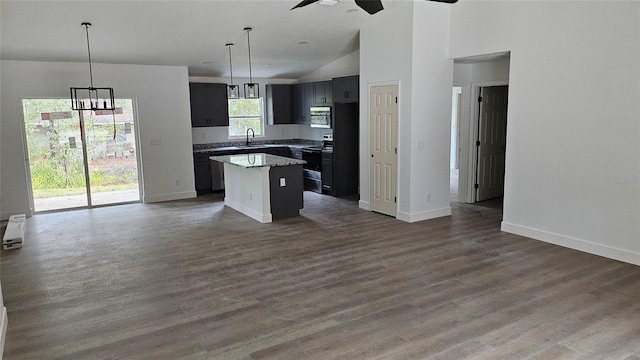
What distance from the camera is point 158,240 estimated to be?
548 cm

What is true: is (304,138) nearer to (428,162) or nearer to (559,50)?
(428,162)

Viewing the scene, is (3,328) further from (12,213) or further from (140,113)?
(140,113)

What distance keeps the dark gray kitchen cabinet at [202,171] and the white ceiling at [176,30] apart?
5.72 feet

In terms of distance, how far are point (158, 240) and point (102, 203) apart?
2.77 metres

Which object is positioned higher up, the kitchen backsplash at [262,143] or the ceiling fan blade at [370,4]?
the ceiling fan blade at [370,4]

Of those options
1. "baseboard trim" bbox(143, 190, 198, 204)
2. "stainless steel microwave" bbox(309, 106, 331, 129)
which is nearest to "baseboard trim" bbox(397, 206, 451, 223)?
"stainless steel microwave" bbox(309, 106, 331, 129)

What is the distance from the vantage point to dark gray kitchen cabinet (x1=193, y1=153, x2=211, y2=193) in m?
8.50

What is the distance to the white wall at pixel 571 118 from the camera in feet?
14.2

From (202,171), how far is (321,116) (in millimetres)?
2562

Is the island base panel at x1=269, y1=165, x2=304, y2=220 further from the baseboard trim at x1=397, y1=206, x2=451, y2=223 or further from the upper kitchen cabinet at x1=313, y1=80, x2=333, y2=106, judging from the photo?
the upper kitchen cabinet at x1=313, y1=80, x2=333, y2=106

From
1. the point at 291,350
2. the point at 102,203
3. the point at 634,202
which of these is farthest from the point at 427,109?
the point at 102,203

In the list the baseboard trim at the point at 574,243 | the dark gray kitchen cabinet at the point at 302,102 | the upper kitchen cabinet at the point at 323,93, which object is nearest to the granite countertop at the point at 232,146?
the dark gray kitchen cabinet at the point at 302,102

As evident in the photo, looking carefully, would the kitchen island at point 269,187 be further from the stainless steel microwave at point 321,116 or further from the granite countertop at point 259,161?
the stainless steel microwave at point 321,116

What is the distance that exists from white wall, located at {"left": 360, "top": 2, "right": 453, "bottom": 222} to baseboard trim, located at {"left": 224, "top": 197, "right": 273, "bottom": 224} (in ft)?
6.27
